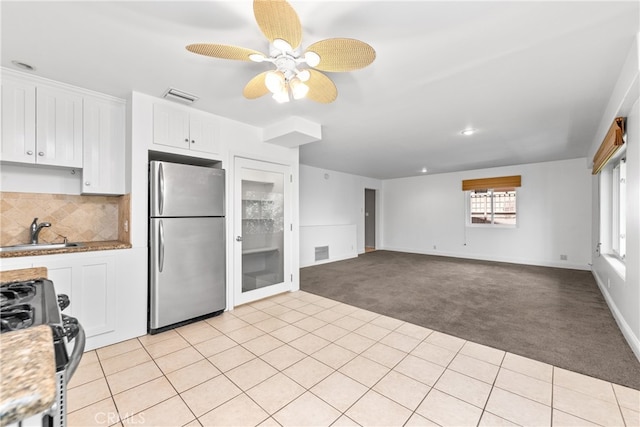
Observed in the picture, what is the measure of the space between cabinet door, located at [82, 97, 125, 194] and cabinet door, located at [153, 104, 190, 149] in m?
0.38

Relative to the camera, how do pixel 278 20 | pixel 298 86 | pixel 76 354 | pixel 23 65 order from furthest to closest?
pixel 23 65 < pixel 298 86 < pixel 278 20 < pixel 76 354

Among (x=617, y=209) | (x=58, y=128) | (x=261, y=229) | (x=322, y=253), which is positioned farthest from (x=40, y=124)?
(x=617, y=209)

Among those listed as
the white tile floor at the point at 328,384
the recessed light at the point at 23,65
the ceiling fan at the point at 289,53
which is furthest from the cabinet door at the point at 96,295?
the ceiling fan at the point at 289,53

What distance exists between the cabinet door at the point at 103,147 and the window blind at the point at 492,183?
6930 mm

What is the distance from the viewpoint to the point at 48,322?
819 millimetres

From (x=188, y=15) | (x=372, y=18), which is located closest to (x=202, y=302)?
Answer: (x=188, y=15)

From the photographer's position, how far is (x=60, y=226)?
2582 millimetres


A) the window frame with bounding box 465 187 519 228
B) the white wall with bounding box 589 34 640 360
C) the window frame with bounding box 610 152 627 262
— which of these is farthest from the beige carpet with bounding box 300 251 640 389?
the window frame with bounding box 465 187 519 228

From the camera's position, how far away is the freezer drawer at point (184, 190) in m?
2.56

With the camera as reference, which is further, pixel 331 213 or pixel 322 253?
pixel 331 213

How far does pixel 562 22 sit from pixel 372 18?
3.79 feet

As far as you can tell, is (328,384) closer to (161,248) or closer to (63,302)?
(63,302)

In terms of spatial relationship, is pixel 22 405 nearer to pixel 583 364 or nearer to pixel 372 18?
pixel 372 18

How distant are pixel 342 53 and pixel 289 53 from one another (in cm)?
35
